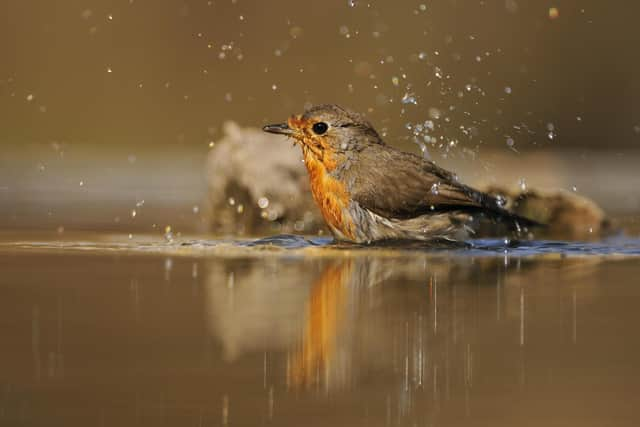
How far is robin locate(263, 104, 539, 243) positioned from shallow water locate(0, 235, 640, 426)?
388mm

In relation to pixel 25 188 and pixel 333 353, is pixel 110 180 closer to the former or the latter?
pixel 25 188

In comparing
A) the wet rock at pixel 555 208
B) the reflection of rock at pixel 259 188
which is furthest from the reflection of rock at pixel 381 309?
the reflection of rock at pixel 259 188

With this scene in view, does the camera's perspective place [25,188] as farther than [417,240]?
Yes

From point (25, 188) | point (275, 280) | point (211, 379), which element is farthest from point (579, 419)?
point (25, 188)

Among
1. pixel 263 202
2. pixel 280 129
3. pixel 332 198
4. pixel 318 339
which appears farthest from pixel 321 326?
pixel 263 202

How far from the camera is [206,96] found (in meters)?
14.6

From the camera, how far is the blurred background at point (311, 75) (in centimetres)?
1437

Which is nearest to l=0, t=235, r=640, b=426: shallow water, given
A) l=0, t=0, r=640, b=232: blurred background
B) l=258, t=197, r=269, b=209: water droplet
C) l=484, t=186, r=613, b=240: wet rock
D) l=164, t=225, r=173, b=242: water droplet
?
l=164, t=225, r=173, b=242: water droplet

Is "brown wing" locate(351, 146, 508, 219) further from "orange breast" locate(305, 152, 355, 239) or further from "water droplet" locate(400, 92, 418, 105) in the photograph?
"water droplet" locate(400, 92, 418, 105)

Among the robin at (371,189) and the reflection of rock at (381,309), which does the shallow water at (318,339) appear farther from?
the robin at (371,189)

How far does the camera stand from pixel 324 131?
8047mm

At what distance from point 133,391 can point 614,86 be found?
37.6ft

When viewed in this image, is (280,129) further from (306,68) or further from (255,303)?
(306,68)

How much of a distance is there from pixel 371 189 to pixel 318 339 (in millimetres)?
3095
